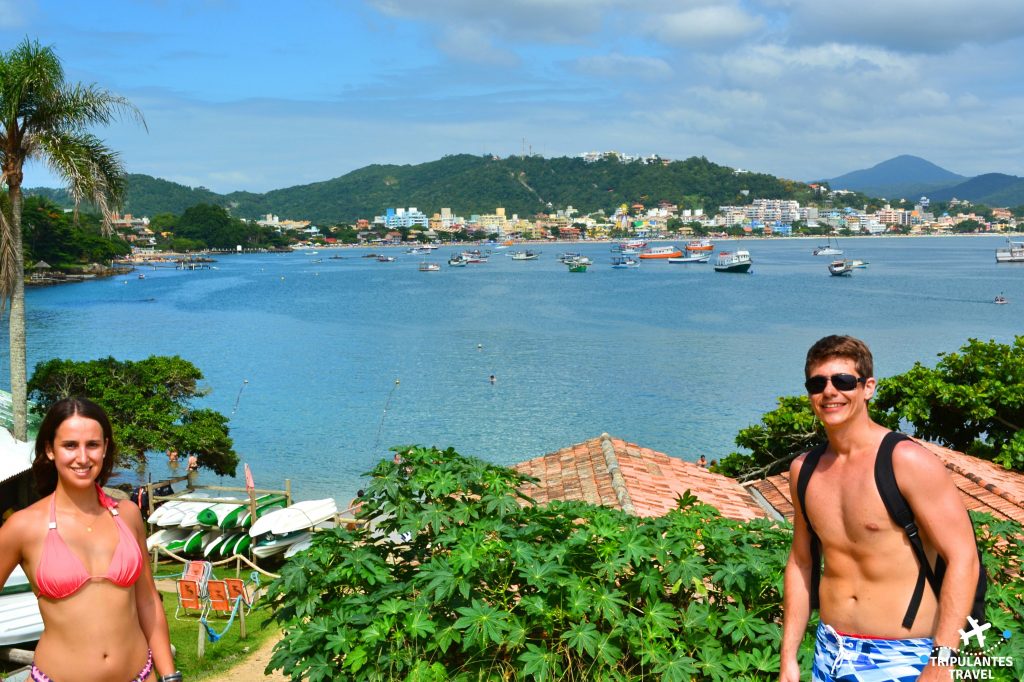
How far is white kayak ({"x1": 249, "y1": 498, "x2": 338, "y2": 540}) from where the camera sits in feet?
45.4

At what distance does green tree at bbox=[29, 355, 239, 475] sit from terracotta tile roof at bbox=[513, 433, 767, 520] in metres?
9.89

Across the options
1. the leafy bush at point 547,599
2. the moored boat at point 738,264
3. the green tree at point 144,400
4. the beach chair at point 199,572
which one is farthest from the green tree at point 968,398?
the moored boat at point 738,264

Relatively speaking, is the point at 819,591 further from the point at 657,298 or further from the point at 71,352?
the point at 657,298

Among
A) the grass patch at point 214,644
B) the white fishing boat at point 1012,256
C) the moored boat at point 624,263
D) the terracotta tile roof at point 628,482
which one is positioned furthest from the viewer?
the moored boat at point 624,263

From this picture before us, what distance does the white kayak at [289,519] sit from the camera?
1385cm

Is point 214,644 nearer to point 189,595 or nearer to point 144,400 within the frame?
Answer: point 189,595

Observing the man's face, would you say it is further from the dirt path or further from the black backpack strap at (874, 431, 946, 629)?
the dirt path

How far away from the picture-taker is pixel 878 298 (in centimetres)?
6975

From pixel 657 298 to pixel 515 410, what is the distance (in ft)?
145

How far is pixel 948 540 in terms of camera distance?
8.55 ft

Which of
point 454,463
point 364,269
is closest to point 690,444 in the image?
point 454,463

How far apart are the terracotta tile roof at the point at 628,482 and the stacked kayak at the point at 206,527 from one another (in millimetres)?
5696

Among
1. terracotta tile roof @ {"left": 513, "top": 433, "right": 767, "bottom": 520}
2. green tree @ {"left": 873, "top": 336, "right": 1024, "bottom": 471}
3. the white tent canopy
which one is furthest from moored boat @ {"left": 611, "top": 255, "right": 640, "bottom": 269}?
terracotta tile roof @ {"left": 513, "top": 433, "right": 767, "bottom": 520}

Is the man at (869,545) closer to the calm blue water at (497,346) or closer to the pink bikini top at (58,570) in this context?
the pink bikini top at (58,570)
